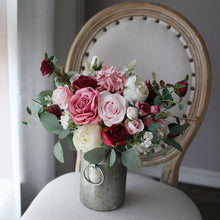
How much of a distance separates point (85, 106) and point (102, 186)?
0.22 m

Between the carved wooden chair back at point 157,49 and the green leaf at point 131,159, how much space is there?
34 cm

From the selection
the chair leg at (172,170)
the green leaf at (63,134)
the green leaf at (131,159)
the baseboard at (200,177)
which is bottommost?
the baseboard at (200,177)

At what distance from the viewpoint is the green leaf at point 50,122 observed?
544 mm

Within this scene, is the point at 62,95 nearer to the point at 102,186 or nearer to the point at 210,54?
the point at 102,186

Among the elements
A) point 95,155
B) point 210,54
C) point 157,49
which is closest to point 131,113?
point 95,155

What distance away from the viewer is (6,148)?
0.93 meters

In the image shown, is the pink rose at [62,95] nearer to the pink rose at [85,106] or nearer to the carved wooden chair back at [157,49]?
the pink rose at [85,106]

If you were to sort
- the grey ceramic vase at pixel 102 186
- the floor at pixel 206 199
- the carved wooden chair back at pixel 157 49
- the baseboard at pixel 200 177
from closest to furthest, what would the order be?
the grey ceramic vase at pixel 102 186
the carved wooden chair back at pixel 157 49
the floor at pixel 206 199
the baseboard at pixel 200 177

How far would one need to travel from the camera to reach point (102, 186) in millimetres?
588

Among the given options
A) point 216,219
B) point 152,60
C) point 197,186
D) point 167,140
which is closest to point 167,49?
point 152,60

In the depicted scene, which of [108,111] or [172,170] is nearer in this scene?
[108,111]

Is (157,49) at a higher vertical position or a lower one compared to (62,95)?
higher

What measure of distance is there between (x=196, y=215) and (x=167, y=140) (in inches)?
10.2

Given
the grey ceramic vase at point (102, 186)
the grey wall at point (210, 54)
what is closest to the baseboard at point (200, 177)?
the grey wall at point (210, 54)
